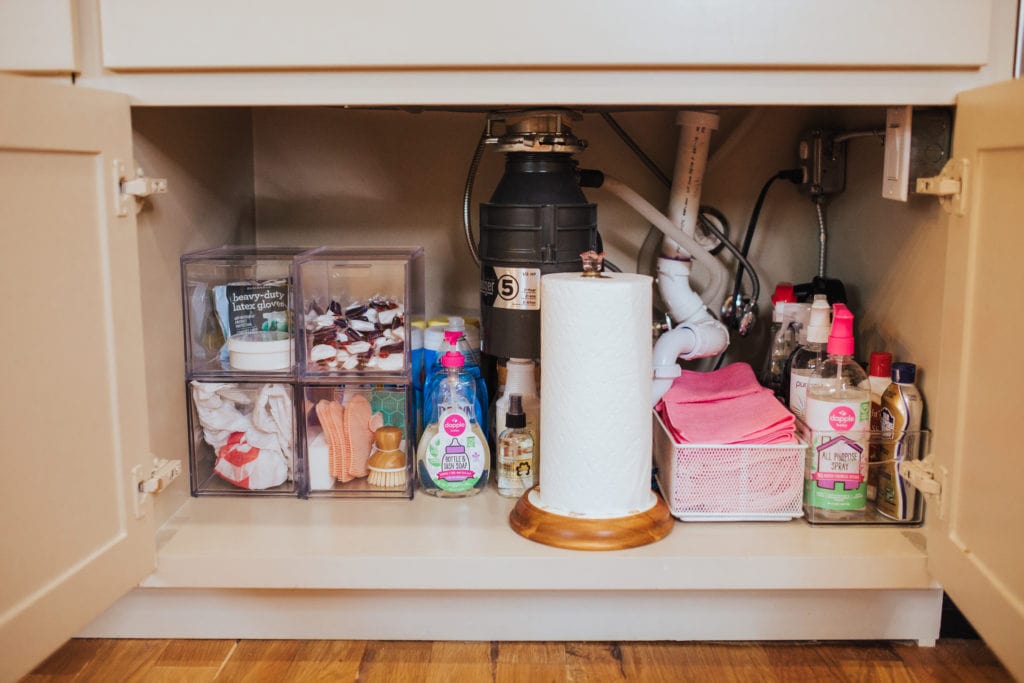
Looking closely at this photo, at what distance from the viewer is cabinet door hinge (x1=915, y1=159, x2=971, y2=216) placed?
3.01ft

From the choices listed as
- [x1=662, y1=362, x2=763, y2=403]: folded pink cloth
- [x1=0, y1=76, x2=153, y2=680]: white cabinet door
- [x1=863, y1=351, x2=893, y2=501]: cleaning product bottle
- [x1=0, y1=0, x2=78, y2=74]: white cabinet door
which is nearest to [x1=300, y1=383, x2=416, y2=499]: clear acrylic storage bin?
[x1=0, y1=76, x2=153, y2=680]: white cabinet door

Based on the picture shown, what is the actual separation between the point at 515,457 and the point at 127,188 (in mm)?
547

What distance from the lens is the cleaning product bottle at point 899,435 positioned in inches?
42.6

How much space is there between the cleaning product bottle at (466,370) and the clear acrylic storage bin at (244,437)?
181mm

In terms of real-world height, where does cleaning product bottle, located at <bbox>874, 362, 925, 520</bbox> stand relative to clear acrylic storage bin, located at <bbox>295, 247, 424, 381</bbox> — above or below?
below

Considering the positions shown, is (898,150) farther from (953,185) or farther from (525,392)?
(525,392)

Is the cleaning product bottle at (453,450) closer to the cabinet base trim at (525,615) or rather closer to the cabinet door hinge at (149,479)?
the cabinet base trim at (525,615)

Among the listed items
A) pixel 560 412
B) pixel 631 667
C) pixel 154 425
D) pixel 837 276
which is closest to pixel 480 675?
pixel 631 667

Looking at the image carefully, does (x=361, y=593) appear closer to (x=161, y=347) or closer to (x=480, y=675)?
(x=480, y=675)

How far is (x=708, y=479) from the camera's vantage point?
3.67 ft

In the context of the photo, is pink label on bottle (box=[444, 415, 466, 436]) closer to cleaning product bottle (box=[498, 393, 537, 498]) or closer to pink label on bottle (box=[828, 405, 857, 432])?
cleaning product bottle (box=[498, 393, 537, 498])

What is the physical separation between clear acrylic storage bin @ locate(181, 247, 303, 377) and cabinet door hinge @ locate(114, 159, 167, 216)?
177 millimetres

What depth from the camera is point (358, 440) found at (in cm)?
119

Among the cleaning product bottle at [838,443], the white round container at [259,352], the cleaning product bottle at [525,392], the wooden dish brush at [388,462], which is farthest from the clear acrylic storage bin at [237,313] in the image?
the cleaning product bottle at [838,443]
